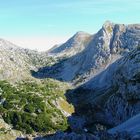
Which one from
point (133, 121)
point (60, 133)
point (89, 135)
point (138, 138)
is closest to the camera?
point (138, 138)

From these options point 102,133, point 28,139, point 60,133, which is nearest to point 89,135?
point 102,133

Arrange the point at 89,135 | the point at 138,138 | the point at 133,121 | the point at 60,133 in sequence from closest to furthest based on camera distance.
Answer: the point at 138,138
the point at 89,135
the point at 60,133
the point at 133,121

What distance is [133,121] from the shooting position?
133 meters

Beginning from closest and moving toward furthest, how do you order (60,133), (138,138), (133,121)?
(138,138) → (60,133) → (133,121)

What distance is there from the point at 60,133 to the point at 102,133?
1443 centimetres

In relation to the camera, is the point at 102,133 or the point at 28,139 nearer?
the point at 102,133

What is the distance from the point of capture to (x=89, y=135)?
10944cm

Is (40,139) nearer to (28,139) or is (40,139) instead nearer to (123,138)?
(28,139)

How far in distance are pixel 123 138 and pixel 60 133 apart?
20.9 m

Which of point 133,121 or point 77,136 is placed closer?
point 77,136

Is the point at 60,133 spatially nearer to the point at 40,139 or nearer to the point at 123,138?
the point at 40,139

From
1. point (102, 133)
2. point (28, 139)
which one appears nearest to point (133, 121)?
point (102, 133)

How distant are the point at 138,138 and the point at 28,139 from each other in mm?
35342

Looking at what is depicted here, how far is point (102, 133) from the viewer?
110m
